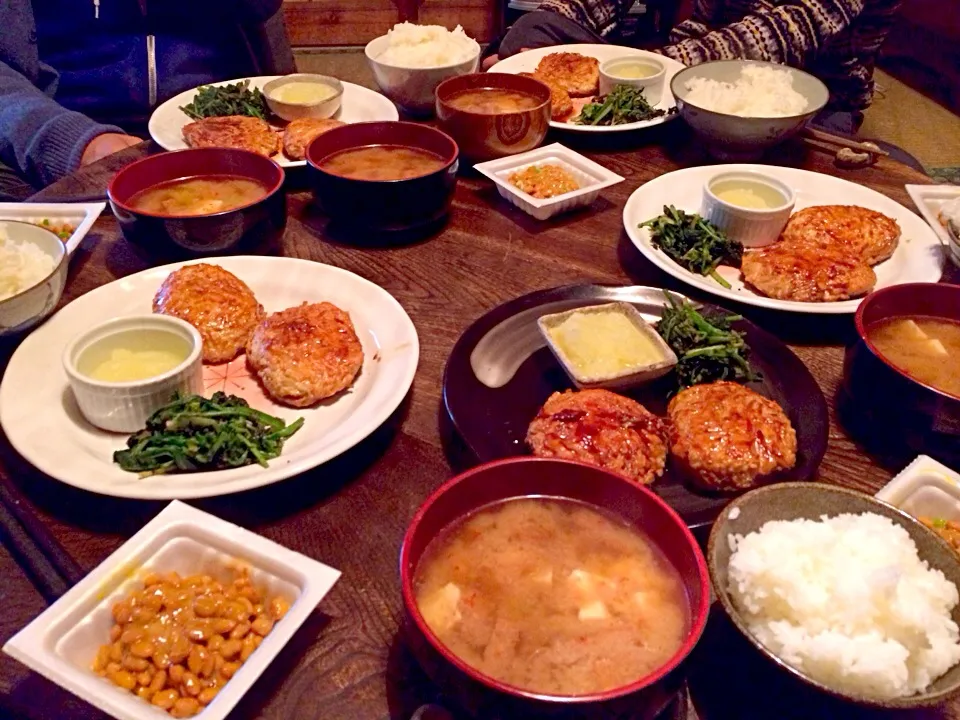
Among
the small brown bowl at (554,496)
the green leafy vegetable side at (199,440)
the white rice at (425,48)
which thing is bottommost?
the green leafy vegetable side at (199,440)

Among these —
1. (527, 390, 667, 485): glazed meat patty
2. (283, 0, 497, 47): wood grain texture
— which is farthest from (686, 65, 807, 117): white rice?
(283, 0, 497, 47): wood grain texture

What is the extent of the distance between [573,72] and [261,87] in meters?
1.59

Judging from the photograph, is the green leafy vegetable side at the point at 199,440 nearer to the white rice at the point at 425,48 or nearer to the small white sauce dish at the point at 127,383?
the small white sauce dish at the point at 127,383

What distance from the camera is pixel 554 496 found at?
1397 mm

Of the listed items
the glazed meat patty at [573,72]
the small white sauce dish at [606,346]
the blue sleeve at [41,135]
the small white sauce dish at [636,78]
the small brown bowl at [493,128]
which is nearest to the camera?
the small white sauce dish at [606,346]

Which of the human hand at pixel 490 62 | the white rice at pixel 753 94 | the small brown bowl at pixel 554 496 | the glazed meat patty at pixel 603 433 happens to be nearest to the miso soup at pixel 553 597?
the small brown bowl at pixel 554 496

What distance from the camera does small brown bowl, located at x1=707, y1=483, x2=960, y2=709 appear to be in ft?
3.81

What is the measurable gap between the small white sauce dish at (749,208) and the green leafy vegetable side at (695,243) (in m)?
0.04

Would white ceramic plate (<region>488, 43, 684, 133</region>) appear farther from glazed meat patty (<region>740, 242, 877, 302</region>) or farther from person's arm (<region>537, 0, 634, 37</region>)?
glazed meat patty (<region>740, 242, 877, 302</region>)

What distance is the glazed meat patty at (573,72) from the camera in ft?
12.1

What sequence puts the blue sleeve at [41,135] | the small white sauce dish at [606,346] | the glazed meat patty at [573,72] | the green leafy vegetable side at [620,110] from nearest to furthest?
the small white sauce dish at [606,346] → the blue sleeve at [41,135] → the green leafy vegetable side at [620,110] → the glazed meat patty at [573,72]

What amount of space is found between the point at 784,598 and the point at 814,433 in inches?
24.2

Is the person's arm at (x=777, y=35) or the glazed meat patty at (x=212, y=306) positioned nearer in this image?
the glazed meat patty at (x=212, y=306)

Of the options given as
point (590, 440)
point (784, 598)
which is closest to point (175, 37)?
point (590, 440)
